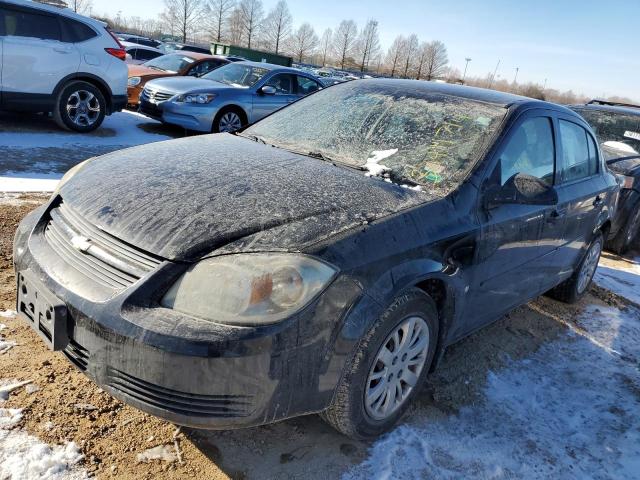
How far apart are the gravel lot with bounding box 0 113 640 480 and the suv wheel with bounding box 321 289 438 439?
151mm

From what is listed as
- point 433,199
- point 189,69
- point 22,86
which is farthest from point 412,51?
point 433,199

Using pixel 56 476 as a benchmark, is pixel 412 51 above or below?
above

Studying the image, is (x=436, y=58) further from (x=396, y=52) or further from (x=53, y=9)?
(x=53, y=9)

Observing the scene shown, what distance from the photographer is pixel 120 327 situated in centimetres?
191

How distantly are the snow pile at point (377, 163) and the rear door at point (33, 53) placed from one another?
6.58 m

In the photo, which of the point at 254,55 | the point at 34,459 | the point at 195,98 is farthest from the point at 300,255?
the point at 254,55

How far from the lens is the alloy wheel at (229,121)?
947 cm

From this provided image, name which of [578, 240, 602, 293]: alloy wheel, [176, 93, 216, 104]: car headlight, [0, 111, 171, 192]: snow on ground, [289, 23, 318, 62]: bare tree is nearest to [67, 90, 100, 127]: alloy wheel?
[0, 111, 171, 192]: snow on ground

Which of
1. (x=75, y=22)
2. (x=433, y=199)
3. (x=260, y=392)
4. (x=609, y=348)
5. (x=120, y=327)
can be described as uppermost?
(x=75, y=22)

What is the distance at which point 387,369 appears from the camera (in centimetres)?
243

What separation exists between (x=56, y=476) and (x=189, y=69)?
11.3m

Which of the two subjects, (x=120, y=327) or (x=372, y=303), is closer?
(x=120, y=327)

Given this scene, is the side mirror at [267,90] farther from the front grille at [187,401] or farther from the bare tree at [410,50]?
the bare tree at [410,50]

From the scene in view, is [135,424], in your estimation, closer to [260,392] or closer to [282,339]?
[260,392]
